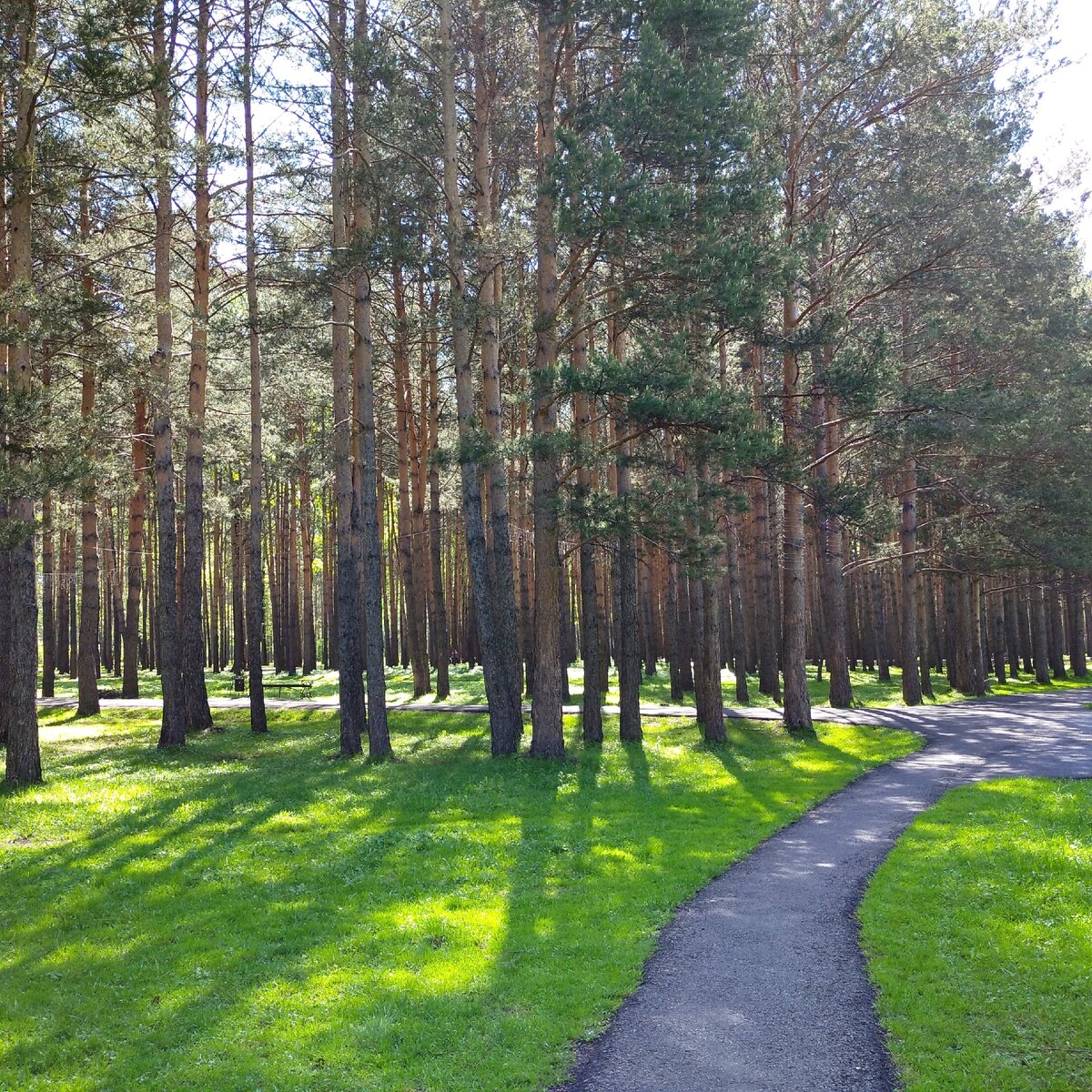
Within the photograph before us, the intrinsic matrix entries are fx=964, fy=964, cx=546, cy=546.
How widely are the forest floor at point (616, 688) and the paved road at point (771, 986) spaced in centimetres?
1587

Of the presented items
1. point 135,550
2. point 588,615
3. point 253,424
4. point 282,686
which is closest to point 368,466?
point 588,615

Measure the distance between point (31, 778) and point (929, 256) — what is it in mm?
20921

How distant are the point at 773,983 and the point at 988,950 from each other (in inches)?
75.7

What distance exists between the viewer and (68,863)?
10938mm

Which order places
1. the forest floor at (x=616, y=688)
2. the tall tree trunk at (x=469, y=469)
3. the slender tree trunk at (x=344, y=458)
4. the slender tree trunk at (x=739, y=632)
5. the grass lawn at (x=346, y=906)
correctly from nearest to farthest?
the grass lawn at (x=346, y=906)
the tall tree trunk at (x=469, y=469)
the slender tree trunk at (x=344, y=458)
the slender tree trunk at (x=739, y=632)
the forest floor at (x=616, y=688)

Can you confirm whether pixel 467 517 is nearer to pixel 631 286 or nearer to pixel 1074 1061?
pixel 631 286

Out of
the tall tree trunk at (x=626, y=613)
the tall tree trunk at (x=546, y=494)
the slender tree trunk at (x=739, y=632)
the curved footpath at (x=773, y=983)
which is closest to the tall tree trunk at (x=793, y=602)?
the tall tree trunk at (x=626, y=613)

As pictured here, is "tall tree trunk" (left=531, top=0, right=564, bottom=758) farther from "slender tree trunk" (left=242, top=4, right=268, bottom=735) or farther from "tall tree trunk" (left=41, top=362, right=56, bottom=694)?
"tall tree trunk" (left=41, top=362, right=56, bottom=694)

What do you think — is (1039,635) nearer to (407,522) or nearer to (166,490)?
(407,522)

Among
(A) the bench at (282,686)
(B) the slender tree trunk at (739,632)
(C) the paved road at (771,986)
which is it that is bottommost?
(C) the paved road at (771,986)

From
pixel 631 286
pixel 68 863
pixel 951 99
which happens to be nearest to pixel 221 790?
pixel 68 863

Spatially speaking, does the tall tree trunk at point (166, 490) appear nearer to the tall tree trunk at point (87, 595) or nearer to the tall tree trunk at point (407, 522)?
the tall tree trunk at point (87, 595)

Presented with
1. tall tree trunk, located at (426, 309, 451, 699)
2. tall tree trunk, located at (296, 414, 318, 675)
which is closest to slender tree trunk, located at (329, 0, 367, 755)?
tall tree trunk, located at (426, 309, 451, 699)

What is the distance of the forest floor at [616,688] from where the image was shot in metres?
29.2
